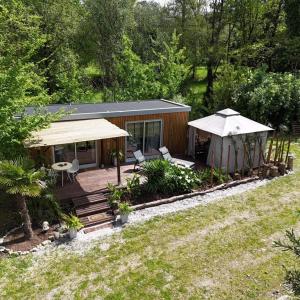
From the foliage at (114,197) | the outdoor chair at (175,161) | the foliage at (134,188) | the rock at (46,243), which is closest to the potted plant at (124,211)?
Result: the foliage at (114,197)

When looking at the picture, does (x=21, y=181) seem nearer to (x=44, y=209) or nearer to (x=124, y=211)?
(x=44, y=209)

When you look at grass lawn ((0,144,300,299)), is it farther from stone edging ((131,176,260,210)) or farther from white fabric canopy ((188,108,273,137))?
white fabric canopy ((188,108,273,137))

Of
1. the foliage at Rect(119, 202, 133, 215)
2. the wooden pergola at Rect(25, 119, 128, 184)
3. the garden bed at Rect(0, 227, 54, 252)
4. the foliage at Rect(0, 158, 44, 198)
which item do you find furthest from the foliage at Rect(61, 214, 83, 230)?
the wooden pergola at Rect(25, 119, 128, 184)

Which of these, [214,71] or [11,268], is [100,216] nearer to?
[11,268]

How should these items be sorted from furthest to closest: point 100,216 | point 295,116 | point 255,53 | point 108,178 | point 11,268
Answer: point 255,53, point 295,116, point 108,178, point 100,216, point 11,268

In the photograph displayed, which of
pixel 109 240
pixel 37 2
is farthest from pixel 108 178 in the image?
pixel 37 2
